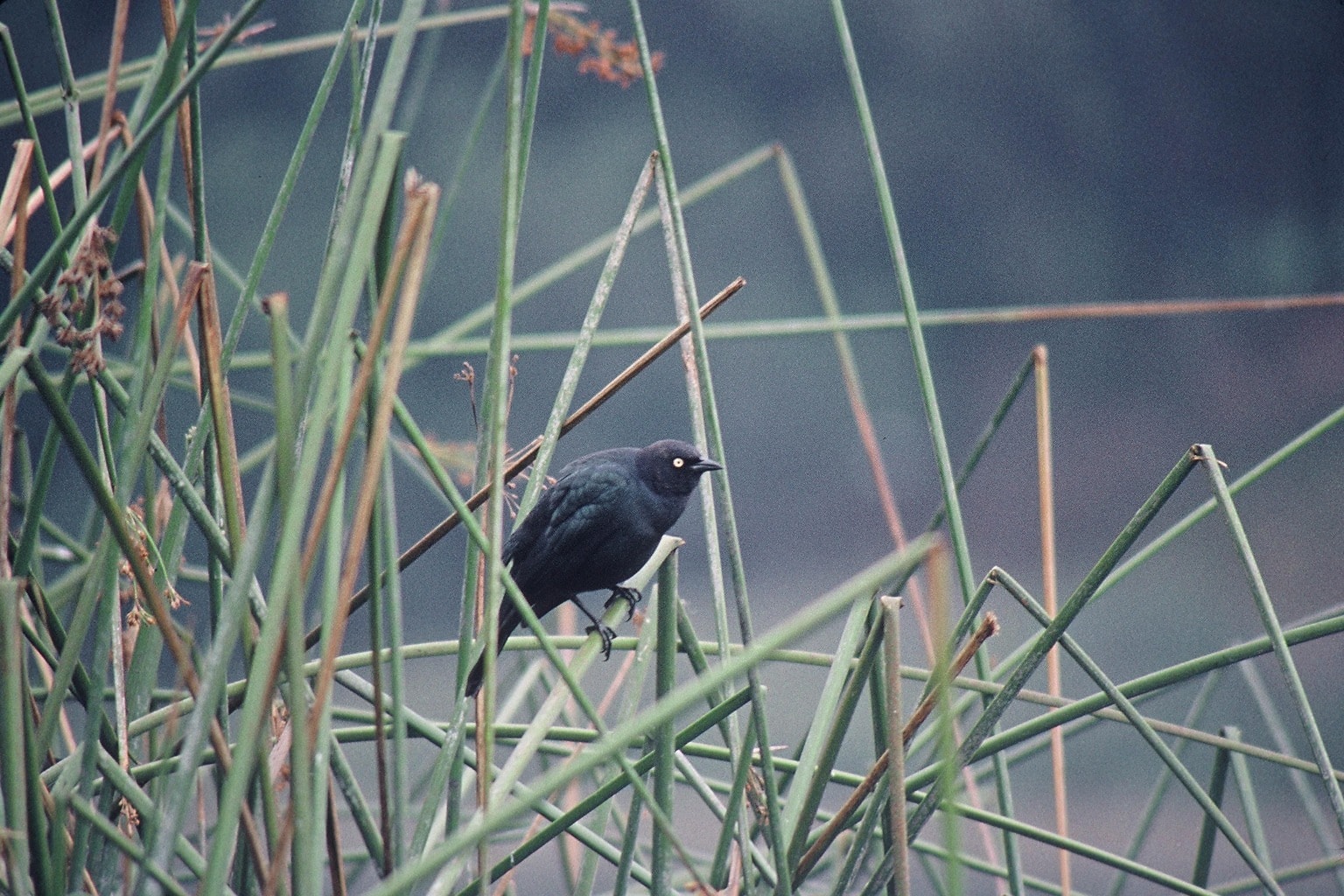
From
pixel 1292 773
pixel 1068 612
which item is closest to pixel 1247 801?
pixel 1292 773

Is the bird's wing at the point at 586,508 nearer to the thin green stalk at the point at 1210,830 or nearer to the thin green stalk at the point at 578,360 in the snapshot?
the thin green stalk at the point at 578,360

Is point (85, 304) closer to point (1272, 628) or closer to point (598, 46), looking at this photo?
point (598, 46)

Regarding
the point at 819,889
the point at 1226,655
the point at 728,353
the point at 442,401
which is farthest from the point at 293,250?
the point at 1226,655

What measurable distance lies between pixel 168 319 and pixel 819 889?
83 cm

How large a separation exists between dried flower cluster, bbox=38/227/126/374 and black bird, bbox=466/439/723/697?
0.58 m

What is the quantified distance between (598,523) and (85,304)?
639 millimetres

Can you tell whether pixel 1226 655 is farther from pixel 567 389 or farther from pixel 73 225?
pixel 73 225

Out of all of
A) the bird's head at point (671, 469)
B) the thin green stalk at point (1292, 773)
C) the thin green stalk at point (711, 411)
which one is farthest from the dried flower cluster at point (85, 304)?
the thin green stalk at point (1292, 773)

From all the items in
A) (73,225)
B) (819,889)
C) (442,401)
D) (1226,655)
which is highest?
(73,225)

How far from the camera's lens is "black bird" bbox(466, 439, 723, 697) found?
1.07 meters

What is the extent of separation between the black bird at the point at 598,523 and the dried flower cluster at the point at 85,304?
583 millimetres

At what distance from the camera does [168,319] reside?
0.80 metres

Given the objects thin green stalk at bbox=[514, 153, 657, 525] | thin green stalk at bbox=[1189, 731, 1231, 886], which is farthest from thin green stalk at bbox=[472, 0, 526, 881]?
thin green stalk at bbox=[1189, 731, 1231, 886]

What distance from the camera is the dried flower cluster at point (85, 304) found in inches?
17.9
